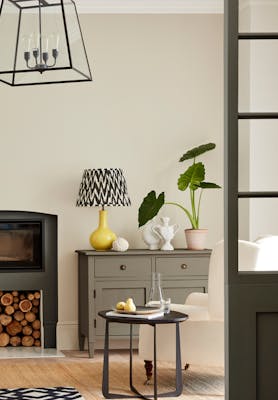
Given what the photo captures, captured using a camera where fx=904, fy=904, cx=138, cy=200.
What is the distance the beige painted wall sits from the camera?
24.7ft

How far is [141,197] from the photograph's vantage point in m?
7.66

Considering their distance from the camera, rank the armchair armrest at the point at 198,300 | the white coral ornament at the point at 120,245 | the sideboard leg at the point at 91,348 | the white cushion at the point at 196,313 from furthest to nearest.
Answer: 1. the white coral ornament at the point at 120,245
2. the sideboard leg at the point at 91,348
3. the armchair armrest at the point at 198,300
4. the white cushion at the point at 196,313

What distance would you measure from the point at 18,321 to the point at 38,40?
3444 millimetres

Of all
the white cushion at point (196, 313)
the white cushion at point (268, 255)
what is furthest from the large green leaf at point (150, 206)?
the white cushion at point (268, 255)

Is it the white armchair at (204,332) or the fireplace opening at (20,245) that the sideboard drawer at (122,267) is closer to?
the fireplace opening at (20,245)

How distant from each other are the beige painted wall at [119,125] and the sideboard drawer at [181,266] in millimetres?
419

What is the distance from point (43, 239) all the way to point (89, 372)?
4.87 feet

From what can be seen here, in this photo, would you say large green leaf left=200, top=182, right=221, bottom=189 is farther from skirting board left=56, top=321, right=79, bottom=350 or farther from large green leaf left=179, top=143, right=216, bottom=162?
skirting board left=56, top=321, right=79, bottom=350

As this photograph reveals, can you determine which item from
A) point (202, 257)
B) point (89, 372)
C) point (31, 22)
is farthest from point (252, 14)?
point (202, 257)

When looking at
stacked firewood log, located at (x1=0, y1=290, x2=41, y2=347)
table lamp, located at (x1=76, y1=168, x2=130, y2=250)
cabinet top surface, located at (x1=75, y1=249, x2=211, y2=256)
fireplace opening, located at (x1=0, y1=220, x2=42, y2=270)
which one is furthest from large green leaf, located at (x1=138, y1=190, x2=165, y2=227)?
stacked firewood log, located at (x1=0, y1=290, x2=41, y2=347)

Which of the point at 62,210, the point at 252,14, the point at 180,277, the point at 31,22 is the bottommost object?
the point at 180,277

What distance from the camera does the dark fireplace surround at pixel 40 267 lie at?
751 centimetres

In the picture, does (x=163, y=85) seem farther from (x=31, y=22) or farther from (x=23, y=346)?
(x=31, y=22)

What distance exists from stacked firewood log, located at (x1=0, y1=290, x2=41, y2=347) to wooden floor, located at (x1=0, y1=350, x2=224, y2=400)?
21.8 inches
